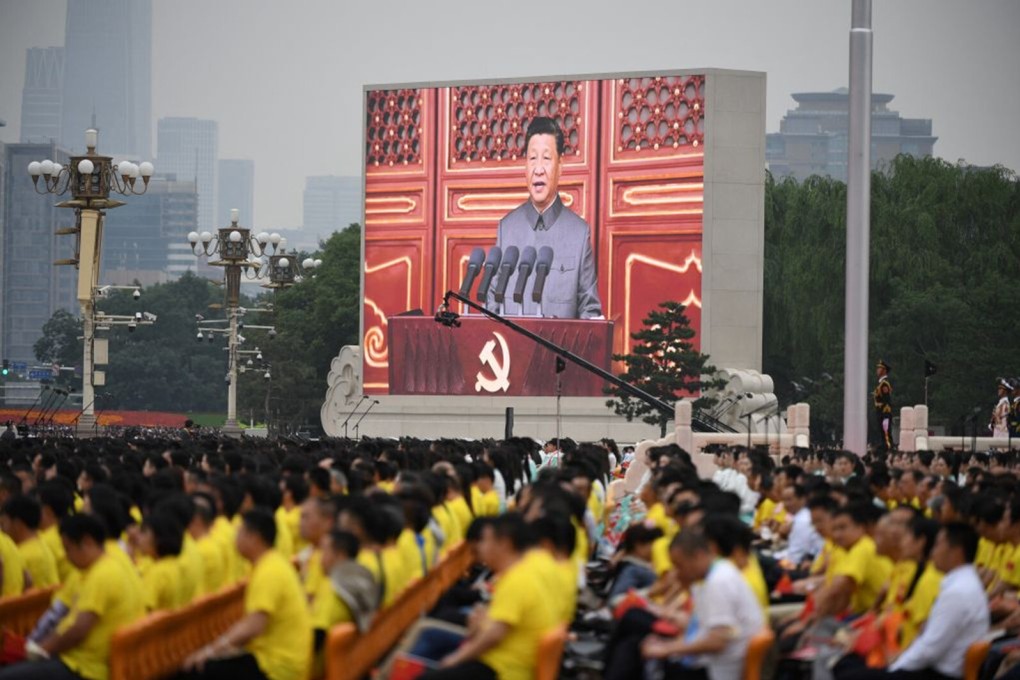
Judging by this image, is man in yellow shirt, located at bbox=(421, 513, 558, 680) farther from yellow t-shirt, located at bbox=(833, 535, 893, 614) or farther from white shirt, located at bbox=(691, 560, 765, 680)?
yellow t-shirt, located at bbox=(833, 535, 893, 614)

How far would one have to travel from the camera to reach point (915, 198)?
58.8 metres

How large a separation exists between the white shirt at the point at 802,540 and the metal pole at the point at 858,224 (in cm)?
901

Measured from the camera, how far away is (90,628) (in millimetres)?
10539

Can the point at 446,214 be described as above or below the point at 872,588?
above

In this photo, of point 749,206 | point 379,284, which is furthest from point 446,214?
point 749,206

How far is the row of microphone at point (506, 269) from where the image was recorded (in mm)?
54531

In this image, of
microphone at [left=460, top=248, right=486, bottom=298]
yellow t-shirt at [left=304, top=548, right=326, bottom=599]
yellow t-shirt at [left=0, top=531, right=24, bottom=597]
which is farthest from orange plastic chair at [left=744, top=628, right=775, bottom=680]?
microphone at [left=460, top=248, right=486, bottom=298]

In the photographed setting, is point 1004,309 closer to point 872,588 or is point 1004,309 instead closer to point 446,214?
point 446,214

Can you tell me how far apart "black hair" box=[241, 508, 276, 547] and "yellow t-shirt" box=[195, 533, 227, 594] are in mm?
1577

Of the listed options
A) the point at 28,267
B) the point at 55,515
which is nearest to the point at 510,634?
the point at 55,515

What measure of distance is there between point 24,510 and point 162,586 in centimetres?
180

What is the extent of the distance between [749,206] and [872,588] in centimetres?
4363

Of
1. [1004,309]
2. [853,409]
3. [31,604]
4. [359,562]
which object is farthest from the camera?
[1004,309]

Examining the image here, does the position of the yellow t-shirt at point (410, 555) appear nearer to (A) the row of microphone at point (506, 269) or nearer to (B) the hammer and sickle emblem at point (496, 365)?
(A) the row of microphone at point (506, 269)
